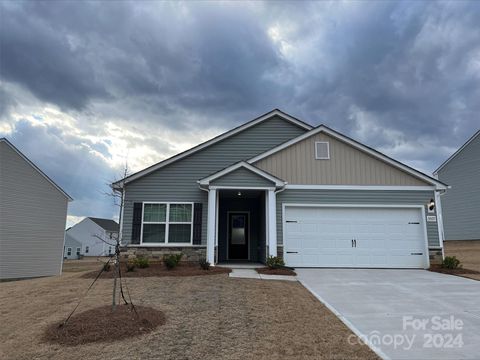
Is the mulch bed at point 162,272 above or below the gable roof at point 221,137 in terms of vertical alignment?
below

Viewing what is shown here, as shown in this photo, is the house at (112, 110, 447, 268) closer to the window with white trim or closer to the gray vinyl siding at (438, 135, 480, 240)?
the window with white trim

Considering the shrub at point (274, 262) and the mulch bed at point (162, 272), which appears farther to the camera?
the shrub at point (274, 262)

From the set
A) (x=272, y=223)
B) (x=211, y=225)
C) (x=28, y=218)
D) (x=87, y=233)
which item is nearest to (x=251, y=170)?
(x=272, y=223)

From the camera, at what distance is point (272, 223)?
40.5 feet

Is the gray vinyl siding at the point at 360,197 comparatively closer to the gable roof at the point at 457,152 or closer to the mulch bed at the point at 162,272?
the mulch bed at the point at 162,272

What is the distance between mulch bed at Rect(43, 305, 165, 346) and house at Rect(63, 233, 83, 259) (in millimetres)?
51110

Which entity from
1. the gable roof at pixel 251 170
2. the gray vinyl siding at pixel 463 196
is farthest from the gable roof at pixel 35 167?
the gray vinyl siding at pixel 463 196

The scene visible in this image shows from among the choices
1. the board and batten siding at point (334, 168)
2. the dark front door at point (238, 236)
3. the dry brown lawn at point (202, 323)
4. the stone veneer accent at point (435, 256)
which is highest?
the board and batten siding at point (334, 168)

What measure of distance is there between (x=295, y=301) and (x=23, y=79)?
50.1ft

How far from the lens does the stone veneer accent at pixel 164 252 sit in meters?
13.0

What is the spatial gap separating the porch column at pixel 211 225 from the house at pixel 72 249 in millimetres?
46243

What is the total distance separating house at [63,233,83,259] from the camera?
50.8 metres

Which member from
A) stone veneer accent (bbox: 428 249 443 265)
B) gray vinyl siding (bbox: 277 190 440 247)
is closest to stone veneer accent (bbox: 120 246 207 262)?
gray vinyl siding (bbox: 277 190 440 247)

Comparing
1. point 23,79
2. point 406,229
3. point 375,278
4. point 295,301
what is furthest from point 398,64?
point 23,79
